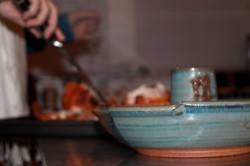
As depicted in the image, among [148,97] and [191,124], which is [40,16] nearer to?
[148,97]

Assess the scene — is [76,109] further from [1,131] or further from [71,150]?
[71,150]

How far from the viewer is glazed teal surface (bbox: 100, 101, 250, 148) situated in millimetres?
558

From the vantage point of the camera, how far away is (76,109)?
1.30m

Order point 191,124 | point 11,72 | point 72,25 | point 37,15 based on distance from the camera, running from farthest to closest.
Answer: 1. point 72,25
2. point 11,72
3. point 37,15
4. point 191,124

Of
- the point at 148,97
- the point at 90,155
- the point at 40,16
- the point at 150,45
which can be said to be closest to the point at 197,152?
→ the point at 90,155

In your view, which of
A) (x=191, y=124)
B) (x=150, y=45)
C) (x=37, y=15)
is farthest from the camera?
(x=150, y=45)

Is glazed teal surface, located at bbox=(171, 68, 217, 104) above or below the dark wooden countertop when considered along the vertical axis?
above

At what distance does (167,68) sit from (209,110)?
7.69ft

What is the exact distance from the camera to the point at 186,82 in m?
0.68

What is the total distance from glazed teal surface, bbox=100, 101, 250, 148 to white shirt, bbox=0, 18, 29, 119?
0.80m

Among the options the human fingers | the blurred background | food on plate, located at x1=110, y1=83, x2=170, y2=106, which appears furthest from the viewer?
the blurred background

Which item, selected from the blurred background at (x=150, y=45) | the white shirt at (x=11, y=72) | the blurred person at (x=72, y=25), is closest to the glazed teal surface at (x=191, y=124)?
the white shirt at (x=11, y=72)

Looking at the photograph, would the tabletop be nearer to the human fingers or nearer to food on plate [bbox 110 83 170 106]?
food on plate [bbox 110 83 170 106]

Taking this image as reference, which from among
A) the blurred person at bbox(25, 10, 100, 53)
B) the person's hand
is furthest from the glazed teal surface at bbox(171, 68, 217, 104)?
the blurred person at bbox(25, 10, 100, 53)
